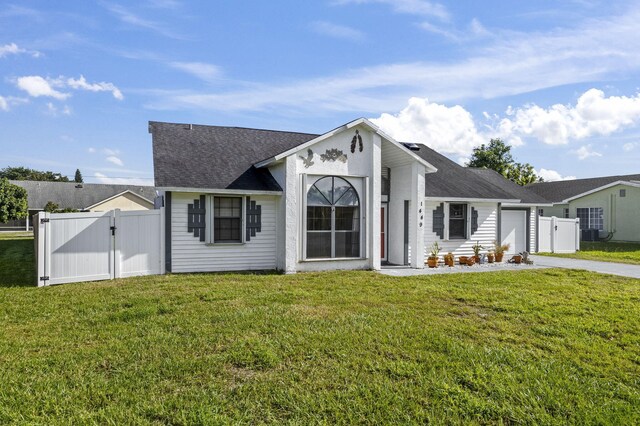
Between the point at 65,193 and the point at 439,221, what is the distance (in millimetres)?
45427

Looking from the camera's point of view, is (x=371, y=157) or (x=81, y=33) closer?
(x=81, y=33)

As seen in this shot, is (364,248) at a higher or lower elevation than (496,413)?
higher

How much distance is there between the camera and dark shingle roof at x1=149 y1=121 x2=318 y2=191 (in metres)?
11.9

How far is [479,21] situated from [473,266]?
801 cm

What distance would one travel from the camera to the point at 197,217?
11.8 meters

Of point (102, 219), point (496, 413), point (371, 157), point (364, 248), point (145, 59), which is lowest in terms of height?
point (496, 413)

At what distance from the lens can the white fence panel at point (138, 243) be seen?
10.8m

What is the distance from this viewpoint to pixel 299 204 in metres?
11.8

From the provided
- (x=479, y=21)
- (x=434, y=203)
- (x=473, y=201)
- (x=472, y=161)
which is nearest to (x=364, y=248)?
(x=434, y=203)

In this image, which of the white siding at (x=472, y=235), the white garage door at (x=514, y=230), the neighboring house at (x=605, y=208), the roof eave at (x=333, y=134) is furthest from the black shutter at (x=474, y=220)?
the neighboring house at (x=605, y=208)

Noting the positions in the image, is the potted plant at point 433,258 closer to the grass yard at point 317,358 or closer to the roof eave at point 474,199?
the roof eave at point 474,199

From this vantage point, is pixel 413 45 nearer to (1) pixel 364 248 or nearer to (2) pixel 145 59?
(1) pixel 364 248

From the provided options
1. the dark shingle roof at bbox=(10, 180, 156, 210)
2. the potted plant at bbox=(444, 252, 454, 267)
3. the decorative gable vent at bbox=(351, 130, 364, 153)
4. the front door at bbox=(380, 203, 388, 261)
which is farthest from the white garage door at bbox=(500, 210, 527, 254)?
the dark shingle roof at bbox=(10, 180, 156, 210)

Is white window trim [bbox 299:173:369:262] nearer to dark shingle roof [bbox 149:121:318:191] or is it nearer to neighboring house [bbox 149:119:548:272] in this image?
neighboring house [bbox 149:119:548:272]
